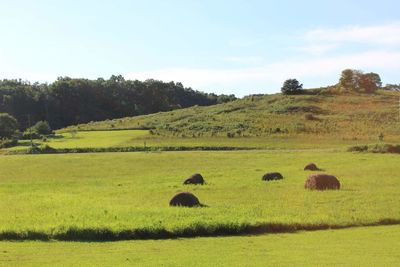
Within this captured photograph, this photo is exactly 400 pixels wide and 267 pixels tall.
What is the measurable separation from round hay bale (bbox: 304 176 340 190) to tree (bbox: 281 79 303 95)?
11453 cm

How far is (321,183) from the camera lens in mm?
36562

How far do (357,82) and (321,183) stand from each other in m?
126

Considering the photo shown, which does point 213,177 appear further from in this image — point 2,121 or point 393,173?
point 2,121

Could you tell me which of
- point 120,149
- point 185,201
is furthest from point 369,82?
point 185,201

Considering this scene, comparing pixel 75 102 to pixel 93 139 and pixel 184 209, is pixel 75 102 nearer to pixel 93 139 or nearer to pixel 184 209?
pixel 93 139

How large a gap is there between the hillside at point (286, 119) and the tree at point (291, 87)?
5.16m

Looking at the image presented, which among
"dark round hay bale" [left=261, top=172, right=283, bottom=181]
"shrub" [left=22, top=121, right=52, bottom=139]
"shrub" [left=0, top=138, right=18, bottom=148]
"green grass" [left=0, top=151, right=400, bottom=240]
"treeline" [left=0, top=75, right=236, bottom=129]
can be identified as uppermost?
"treeline" [left=0, top=75, right=236, bottom=129]

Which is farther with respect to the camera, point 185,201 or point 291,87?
point 291,87

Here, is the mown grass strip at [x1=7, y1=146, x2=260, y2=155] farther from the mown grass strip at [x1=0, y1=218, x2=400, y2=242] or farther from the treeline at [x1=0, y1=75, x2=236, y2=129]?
the treeline at [x1=0, y1=75, x2=236, y2=129]

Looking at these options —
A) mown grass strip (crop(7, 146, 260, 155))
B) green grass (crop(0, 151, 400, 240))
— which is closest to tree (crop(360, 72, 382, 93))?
mown grass strip (crop(7, 146, 260, 155))

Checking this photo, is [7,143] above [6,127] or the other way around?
the other way around

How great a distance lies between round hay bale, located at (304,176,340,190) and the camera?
1432 inches

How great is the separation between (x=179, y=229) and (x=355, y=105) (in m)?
116

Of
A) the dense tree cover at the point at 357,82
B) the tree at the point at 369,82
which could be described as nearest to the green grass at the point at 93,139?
the dense tree cover at the point at 357,82
